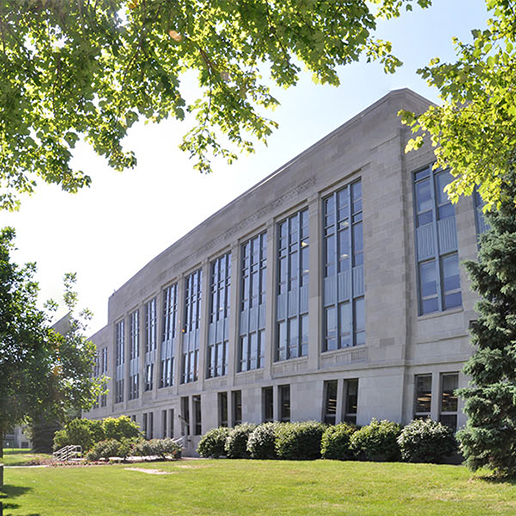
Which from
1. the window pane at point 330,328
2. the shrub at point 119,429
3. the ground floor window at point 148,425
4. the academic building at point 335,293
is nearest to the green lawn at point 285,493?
the academic building at point 335,293

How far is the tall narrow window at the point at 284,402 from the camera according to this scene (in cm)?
3095

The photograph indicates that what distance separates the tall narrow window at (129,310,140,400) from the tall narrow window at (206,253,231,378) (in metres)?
17.9

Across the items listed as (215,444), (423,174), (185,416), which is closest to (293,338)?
(215,444)

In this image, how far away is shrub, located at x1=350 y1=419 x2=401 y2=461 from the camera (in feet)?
71.7

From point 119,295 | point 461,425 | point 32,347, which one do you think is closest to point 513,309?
point 461,425

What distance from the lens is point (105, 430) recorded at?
139 ft

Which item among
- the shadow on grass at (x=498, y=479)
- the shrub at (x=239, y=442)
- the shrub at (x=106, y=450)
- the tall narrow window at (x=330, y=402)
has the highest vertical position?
the tall narrow window at (x=330, y=402)

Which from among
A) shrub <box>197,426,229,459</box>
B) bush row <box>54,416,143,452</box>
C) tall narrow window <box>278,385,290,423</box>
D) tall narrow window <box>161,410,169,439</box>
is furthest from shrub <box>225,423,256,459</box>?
tall narrow window <box>161,410,169,439</box>

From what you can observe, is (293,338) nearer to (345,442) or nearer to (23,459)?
(345,442)

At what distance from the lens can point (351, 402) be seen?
26781 millimetres

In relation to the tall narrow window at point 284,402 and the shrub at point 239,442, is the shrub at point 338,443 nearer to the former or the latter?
the tall narrow window at point 284,402

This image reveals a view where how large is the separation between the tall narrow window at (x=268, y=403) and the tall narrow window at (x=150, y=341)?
21398mm

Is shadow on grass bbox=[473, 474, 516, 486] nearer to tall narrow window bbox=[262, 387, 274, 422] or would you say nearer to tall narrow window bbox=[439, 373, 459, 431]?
tall narrow window bbox=[439, 373, 459, 431]

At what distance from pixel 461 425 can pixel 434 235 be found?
7.41m
